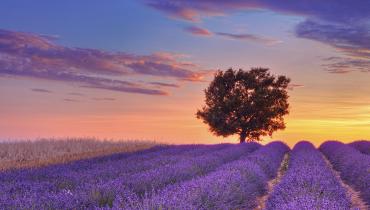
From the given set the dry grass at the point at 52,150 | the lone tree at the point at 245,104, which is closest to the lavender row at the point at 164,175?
the dry grass at the point at 52,150

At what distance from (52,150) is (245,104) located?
1126cm

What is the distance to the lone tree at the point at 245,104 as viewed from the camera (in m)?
25.4

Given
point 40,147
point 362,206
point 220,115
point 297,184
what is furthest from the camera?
point 220,115

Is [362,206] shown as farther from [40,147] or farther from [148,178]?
[40,147]

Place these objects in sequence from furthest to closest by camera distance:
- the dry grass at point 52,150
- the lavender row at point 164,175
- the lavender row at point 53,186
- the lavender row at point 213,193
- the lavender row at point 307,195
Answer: the dry grass at point 52,150 → the lavender row at point 164,175 → the lavender row at point 53,186 → the lavender row at point 307,195 → the lavender row at point 213,193

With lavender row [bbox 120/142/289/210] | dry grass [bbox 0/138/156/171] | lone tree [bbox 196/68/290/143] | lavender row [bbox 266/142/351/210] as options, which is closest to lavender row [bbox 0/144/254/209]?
lavender row [bbox 120/142/289/210]

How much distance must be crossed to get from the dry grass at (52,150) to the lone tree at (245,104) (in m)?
5.53

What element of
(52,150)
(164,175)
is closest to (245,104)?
(52,150)

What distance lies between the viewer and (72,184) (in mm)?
7988

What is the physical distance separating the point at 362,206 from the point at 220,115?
55.1ft

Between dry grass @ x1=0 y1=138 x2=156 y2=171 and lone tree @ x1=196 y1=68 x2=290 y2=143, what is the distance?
5530 millimetres

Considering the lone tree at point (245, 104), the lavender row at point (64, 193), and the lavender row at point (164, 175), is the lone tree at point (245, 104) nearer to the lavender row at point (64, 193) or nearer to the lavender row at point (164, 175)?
the lavender row at point (164, 175)

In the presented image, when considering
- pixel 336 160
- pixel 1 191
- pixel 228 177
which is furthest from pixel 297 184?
pixel 336 160

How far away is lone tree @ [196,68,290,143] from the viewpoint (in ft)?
83.4
